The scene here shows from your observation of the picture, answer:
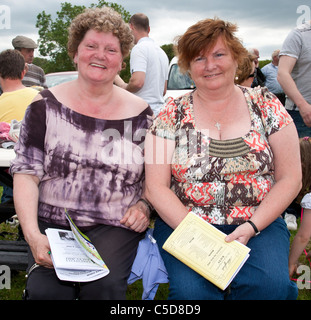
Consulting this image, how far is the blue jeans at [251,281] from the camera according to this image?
1.80 m

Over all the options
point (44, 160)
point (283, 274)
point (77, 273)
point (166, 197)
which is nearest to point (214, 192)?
point (166, 197)

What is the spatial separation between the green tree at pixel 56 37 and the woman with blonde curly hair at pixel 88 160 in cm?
2484

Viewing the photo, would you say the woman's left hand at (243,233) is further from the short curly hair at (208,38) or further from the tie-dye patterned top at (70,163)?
the short curly hair at (208,38)

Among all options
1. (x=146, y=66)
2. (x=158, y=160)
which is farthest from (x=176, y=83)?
(x=158, y=160)

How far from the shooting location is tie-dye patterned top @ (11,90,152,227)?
2033 millimetres

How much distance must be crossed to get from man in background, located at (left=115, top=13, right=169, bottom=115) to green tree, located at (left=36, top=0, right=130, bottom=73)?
2210 centimetres

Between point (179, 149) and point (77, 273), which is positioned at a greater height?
point (179, 149)

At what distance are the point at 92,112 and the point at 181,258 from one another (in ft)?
3.11

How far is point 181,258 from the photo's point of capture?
5.89ft

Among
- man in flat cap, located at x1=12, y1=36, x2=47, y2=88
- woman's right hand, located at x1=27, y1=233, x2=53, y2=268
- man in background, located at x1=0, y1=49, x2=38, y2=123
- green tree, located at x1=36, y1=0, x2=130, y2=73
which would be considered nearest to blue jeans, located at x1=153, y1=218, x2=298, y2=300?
woman's right hand, located at x1=27, y1=233, x2=53, y2=268

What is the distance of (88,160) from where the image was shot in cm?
204

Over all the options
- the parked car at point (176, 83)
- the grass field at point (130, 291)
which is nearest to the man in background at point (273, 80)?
the parked car at point (176, 83)

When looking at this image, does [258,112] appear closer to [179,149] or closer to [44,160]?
[179,149]

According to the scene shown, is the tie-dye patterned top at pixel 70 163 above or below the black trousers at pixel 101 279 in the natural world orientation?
above
